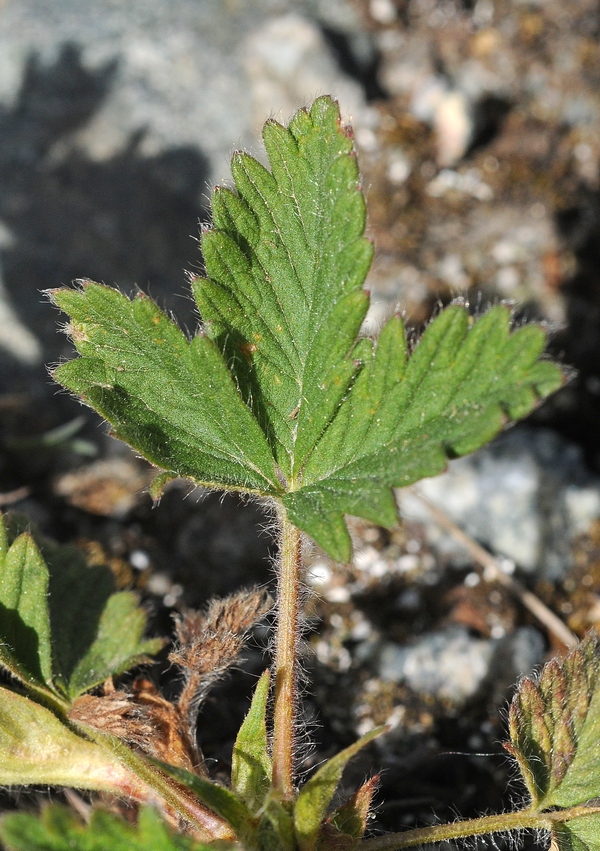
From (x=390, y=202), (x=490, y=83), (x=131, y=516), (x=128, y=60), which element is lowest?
(x=131, y=516)

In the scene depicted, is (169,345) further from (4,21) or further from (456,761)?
(4,21)

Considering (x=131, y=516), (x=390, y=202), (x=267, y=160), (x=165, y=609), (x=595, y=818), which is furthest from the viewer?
(x=390, y=202)

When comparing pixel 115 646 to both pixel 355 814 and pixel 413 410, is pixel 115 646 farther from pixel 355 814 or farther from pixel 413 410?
pixel 413 410

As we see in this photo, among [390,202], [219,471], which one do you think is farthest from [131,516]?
[390,202]

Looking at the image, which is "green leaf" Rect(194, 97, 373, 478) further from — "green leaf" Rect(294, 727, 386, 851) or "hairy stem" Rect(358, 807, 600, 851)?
"hairy stem" Rect(358, 807, 600, 851)

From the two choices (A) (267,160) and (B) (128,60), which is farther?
(B) (128,60)

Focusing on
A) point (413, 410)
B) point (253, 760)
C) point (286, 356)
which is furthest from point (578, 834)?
point (286, 356)

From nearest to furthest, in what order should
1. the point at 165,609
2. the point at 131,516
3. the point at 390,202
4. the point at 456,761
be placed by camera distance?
1. the point at 456,761
2. the point at 165,609
3. the point at 131,516
4. the point at 390,202
